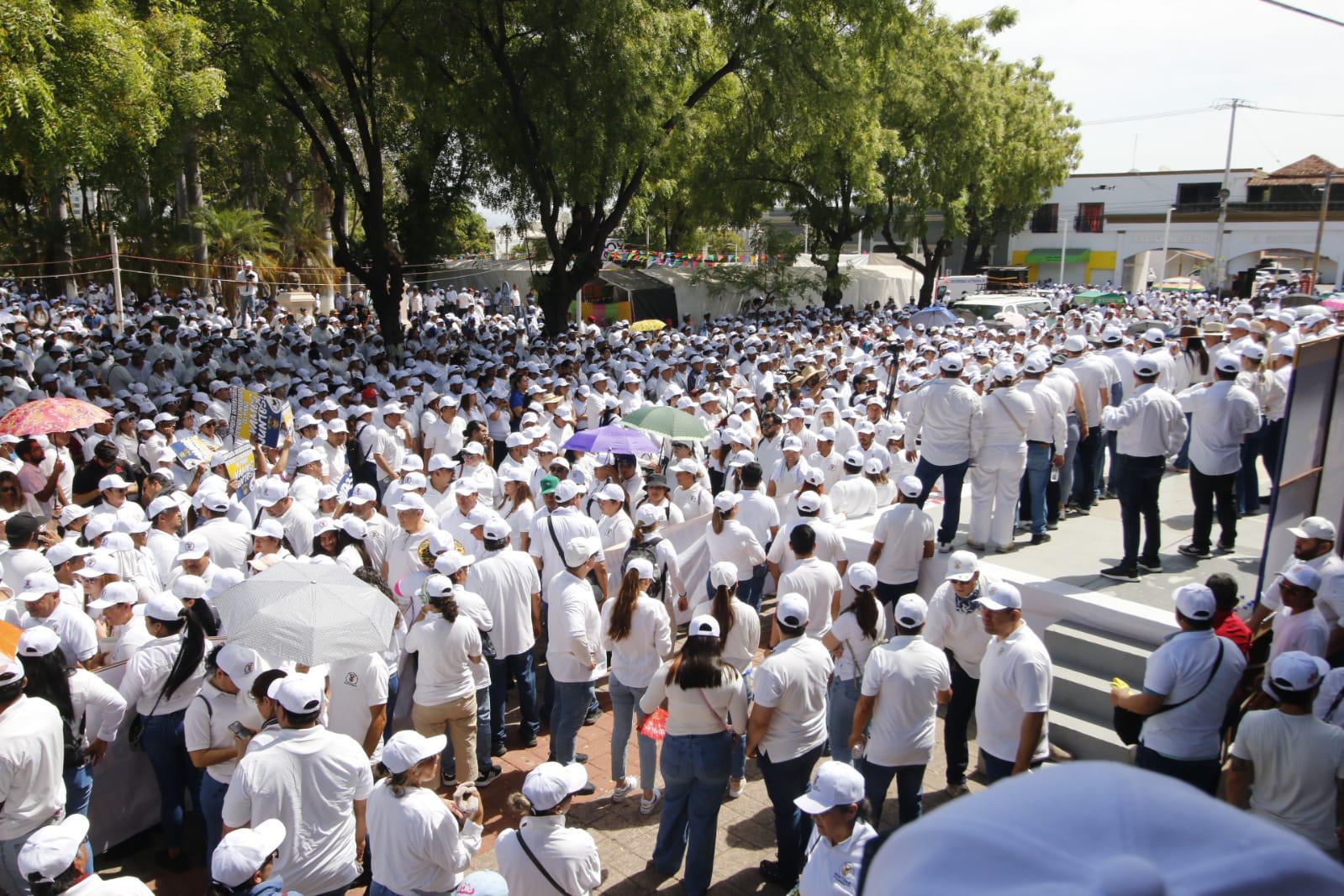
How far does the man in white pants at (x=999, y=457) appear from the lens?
6691mm

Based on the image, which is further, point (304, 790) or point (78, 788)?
point (78, 788)

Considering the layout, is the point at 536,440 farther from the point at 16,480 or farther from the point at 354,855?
the point at 354,855

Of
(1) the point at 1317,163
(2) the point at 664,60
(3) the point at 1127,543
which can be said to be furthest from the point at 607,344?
(1) the point at 1317,163

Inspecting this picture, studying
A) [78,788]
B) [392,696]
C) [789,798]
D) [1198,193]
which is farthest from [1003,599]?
[1198,193]

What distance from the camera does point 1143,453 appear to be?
6301mm

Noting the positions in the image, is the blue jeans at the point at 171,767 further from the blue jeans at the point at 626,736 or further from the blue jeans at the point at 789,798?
the blue jeans at the point at 789,798

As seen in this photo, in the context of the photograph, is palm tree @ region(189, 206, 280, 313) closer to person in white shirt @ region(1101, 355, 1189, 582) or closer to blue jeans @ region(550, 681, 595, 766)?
blue jeans @ region(550, 681, 595, 766)

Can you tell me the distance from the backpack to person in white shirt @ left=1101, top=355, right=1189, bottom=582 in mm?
3197

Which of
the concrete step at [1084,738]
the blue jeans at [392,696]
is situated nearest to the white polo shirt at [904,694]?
the concrete step at [1084,738]

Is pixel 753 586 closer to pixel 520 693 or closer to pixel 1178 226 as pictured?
pixel 520 693

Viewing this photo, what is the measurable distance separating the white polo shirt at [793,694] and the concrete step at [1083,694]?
2220 mm

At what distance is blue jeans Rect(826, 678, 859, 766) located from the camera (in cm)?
533

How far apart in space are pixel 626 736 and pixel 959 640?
6.63 ft

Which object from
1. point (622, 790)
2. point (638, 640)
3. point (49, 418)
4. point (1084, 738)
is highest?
point (49, 418)
